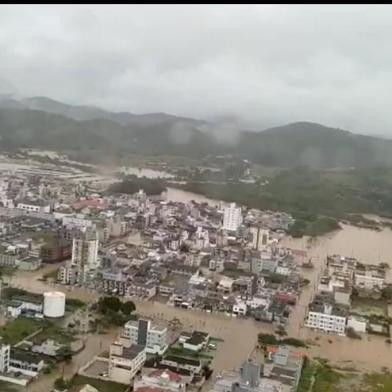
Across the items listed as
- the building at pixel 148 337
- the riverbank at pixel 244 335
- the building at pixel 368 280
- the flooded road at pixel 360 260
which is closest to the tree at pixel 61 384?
the building at pixel 148 337

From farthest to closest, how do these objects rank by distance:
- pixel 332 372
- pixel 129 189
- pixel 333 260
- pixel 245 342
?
1. pixel 129 189
2. pixel 333 260
3. pixel 245 342
4. pixel 332 372

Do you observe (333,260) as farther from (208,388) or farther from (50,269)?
(208,388)

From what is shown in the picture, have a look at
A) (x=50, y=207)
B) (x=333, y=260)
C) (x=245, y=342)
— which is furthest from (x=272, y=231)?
(x=245, y=342)

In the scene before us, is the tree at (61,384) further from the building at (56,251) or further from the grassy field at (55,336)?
the building at (56,251)

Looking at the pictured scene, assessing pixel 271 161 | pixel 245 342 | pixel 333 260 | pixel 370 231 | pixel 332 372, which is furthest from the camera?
pixel 271 161

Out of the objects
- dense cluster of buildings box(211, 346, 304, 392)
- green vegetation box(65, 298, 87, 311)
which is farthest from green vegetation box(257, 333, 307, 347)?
green vegetation box(65, 298, 87, 311)

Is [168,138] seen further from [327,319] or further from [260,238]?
[327,319]
